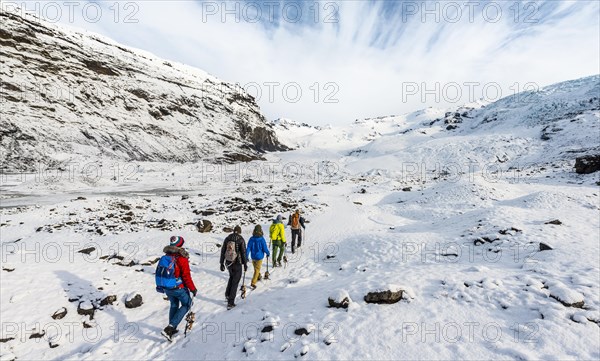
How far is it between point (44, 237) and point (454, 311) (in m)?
18.4

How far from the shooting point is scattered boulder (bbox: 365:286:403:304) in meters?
6.77

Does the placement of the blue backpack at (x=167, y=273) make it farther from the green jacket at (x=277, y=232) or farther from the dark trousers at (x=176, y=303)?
the green jacket at (x=277, y=232)

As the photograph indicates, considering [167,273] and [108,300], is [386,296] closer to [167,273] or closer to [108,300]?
[167,273]

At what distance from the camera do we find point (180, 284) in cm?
675

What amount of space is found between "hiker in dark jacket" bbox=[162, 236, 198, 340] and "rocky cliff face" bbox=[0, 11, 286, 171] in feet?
162

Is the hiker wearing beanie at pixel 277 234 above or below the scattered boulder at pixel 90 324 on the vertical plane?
above

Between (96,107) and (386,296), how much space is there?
69955mm

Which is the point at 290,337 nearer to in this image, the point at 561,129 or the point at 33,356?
the point at 33,356

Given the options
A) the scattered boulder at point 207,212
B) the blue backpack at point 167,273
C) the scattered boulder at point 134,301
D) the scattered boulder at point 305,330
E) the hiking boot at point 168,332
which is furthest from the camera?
the scattered boulder at point 207,212

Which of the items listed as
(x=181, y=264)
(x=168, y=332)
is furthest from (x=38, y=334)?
(x=181, y=264)

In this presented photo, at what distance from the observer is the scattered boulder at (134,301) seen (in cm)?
880

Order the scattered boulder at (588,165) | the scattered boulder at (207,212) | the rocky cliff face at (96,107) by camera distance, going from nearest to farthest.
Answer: the scattered boulder at (207,212), the scattered boulder at (588,165), the rocky cliff face at (96,107)

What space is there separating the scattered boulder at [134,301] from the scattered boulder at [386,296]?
7.16 m

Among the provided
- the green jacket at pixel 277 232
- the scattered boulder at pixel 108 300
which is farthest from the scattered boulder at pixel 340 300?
the scattered boulder at pixel 108 300
